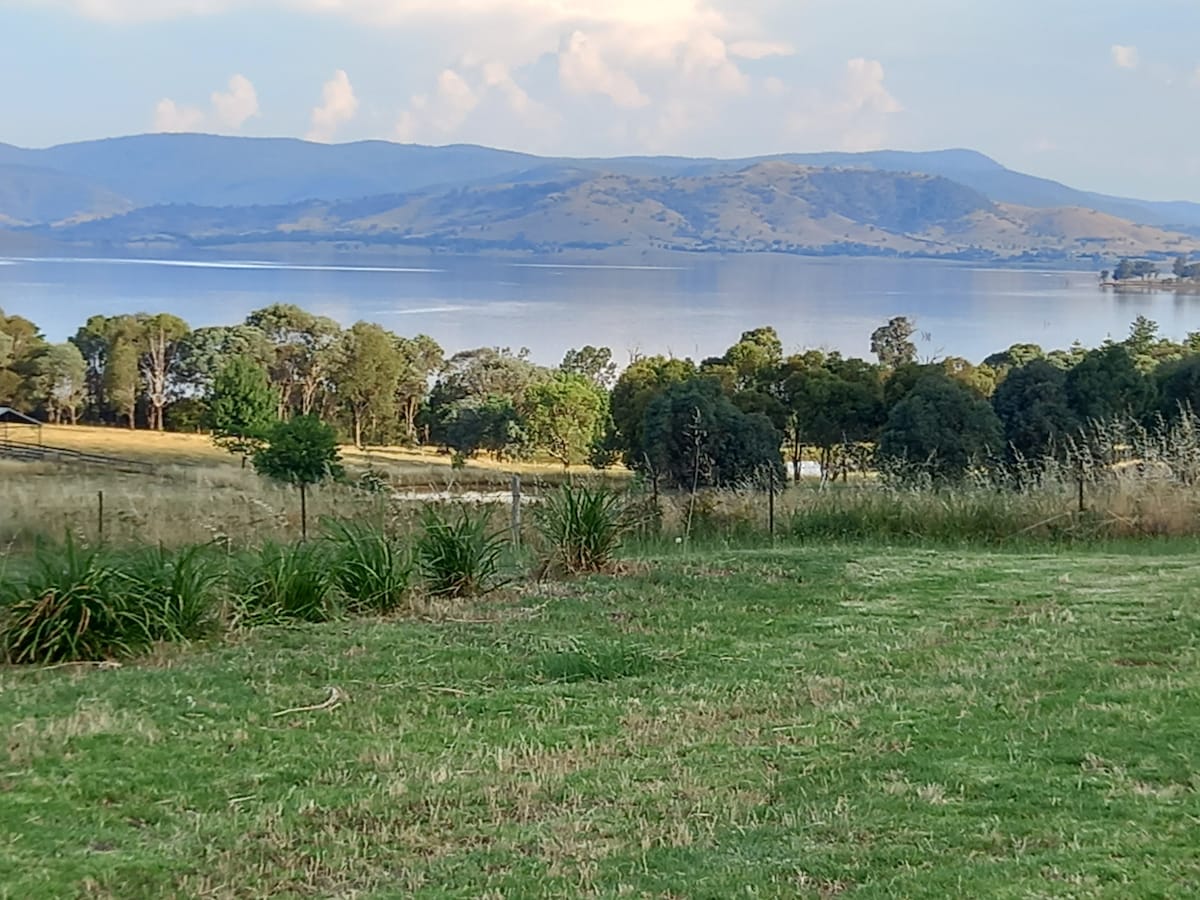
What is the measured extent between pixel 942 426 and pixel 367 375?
34.4 metres

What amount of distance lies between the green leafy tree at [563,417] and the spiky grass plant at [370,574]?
35.1m

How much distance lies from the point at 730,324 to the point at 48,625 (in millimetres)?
78119

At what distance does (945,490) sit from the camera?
11867 mm

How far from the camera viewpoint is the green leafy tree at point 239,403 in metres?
42.3

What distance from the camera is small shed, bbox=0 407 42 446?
143ft

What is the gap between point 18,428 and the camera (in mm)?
46812

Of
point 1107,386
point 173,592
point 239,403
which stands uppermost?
point 1107,386

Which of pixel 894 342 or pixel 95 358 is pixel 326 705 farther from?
pixel 95 358

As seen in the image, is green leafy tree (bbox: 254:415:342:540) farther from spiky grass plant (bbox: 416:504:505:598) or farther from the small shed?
the small shed

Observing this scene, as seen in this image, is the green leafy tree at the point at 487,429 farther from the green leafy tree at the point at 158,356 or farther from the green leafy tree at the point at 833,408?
the green leafy tree at the point at 833,408

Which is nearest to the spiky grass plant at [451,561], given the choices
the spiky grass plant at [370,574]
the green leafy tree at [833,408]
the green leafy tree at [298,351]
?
the spiky grass plant at [370,574]

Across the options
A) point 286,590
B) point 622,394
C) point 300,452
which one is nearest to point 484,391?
point 622,394

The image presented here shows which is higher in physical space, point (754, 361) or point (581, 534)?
point (754, 361)

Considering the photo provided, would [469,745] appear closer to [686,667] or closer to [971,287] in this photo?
[686,667]
